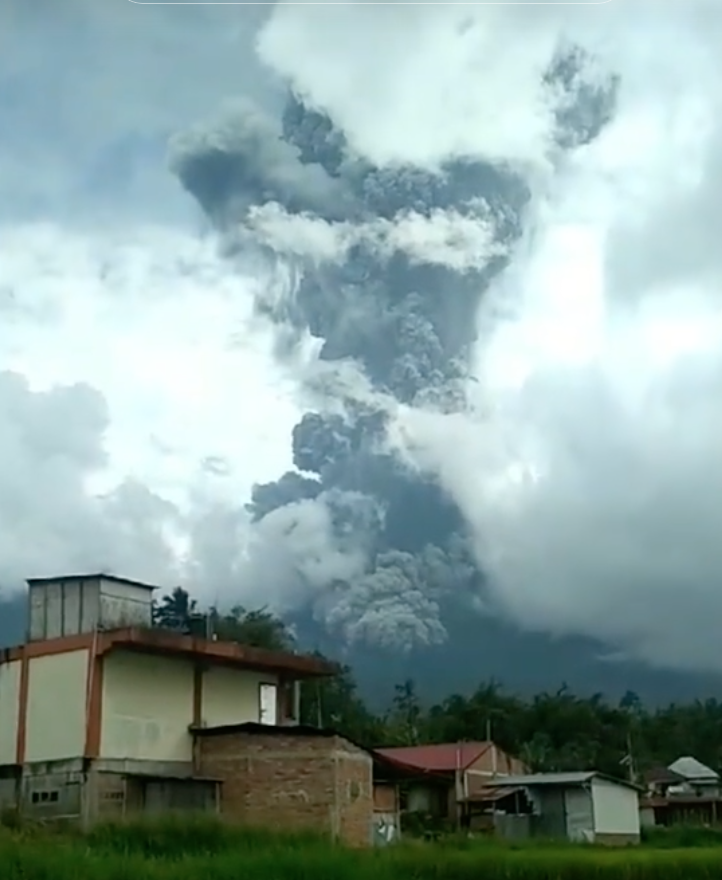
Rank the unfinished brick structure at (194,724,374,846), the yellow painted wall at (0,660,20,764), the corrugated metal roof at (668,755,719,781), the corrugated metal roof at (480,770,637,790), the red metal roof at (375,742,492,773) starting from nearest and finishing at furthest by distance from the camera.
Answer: the unfinished brick structure at (194,724,374,846), the yellow painted wall at (0,660,20,764), the corrugated metal roof at (480,770,637,790), the red metal roof at (375,742,492,773), the corrugated metal roof at (668,755,719,781)

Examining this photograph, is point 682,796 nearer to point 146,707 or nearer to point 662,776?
point 662,776

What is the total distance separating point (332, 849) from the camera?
83.4 feet

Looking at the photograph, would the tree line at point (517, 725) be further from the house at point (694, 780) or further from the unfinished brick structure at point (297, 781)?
the unfinished brick structure at point (297, 781)

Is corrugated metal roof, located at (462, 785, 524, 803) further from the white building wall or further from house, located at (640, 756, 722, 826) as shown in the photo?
house, located at (640, 756, 722, 826)

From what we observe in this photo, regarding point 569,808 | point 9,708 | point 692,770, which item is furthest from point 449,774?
point 692,770

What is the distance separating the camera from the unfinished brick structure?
111 feet

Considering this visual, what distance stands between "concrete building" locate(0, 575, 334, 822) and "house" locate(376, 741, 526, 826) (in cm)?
2163

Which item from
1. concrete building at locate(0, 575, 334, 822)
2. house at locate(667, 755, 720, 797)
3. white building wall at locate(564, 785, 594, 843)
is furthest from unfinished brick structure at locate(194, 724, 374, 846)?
house at locate(667, 755, 720, 797)

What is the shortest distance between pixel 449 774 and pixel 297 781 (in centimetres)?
2828

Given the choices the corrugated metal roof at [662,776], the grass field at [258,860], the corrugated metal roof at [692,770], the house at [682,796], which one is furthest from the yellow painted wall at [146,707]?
the corrugated metal roof at [692,770]

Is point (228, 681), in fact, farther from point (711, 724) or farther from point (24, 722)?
point (711, 724)

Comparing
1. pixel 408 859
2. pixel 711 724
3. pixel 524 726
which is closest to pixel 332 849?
pixel 408 859

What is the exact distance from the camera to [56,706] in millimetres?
34719

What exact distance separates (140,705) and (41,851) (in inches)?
492
